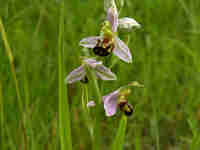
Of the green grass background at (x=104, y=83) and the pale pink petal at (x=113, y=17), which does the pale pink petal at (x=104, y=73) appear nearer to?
the pale pink petal at (x=113, y=17)

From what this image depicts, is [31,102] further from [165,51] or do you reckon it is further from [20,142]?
[165,51]

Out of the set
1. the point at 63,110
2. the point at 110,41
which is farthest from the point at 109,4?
the point at 63,110

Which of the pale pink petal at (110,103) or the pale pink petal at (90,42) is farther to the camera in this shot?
the pale pink petal at (90,42)

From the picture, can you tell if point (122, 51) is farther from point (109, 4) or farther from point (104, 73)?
point (109, 4)

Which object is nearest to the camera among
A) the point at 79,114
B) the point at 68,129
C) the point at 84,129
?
the point at 68,129

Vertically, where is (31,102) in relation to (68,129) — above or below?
below

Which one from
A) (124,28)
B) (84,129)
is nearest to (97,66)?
(124,28)

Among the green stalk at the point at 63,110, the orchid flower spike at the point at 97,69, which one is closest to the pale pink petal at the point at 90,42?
the orchid flower spike at the point at 97,69

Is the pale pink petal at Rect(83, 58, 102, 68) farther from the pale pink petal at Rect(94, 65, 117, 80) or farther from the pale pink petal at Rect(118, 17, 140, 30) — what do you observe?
the pale pink petal at Rect(118, 17, 140, 30)
